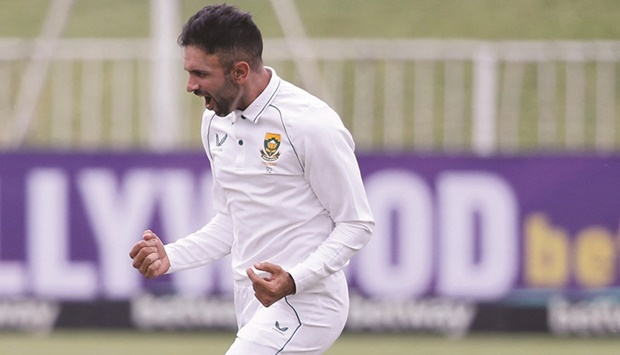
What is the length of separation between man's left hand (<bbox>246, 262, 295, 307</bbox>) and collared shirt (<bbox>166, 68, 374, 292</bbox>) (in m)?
0.07

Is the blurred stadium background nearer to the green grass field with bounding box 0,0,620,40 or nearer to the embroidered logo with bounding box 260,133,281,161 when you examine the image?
the embroidered logo with bounding box 260,133,281,161

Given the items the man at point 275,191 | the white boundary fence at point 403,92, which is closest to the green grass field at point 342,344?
the white boundary fence at point 403,92

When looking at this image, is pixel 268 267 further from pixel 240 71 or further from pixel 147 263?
pixel 240 71

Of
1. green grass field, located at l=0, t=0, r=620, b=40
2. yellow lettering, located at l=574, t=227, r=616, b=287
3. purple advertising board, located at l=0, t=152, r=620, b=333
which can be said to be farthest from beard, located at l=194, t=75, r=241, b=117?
green grass field, located at l=0, t=0, r=620, b=40

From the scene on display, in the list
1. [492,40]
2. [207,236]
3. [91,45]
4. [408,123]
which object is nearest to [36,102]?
[91,45]

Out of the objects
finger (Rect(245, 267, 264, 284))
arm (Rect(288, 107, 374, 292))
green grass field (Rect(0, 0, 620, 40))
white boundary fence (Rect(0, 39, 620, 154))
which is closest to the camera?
finger (Rect(245, 267, 264, 284))

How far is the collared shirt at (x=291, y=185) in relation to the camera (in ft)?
18.4

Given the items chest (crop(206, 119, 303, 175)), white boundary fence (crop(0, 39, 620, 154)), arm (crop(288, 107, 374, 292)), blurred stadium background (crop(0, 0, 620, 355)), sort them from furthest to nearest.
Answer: white boundary fence (crop(0, 39, 620, 154)) < blurred stadium background (crop(0, 0, 620, 355)) < chest (crop(206, 119, 303, 175)) < arm (crop(288, 107, 374, 292))

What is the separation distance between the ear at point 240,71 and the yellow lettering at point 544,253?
690 centimetres

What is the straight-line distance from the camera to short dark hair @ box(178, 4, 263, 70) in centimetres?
558

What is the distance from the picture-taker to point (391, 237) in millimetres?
12164

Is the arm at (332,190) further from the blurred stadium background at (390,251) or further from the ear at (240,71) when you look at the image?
the blurred stadium background at (390,251)

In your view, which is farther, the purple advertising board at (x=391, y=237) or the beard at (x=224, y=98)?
the purple advertising board at (x=391, y=237)

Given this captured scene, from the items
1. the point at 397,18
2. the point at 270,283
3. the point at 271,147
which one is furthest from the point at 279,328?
the point at 397,18
